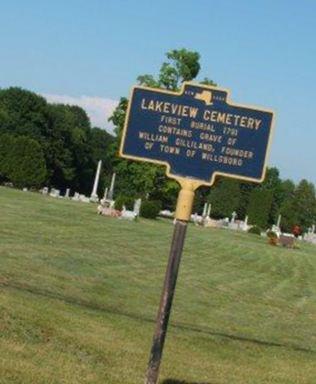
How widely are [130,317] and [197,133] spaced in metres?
4.85

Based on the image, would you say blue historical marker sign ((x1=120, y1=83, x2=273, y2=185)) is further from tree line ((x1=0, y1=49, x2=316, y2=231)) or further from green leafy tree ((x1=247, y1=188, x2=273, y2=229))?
green leafy tree ((x1=247, y1=188, x2=273, y2=229))

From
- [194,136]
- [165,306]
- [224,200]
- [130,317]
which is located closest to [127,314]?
[130,317]

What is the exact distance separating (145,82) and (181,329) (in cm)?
4727

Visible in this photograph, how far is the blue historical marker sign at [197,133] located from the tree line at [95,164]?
3742 centimetres

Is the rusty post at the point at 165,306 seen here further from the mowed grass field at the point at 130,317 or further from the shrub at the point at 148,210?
the shrub at the point at 148,210

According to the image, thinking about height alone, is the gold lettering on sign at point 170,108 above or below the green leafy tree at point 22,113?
below

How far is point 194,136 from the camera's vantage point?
7.74 m

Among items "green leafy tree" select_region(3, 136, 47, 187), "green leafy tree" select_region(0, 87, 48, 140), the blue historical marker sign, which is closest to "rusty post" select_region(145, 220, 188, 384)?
the blue historical marker sign

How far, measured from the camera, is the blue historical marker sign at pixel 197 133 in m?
7.69

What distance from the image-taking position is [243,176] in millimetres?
7660

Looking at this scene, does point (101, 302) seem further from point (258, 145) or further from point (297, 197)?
point (297, 197)

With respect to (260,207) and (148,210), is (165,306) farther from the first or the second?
(260,207)

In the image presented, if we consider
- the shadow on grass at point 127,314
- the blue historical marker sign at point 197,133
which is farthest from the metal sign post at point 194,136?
the shadow on grass at point 127,314

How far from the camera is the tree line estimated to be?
2286 inches
